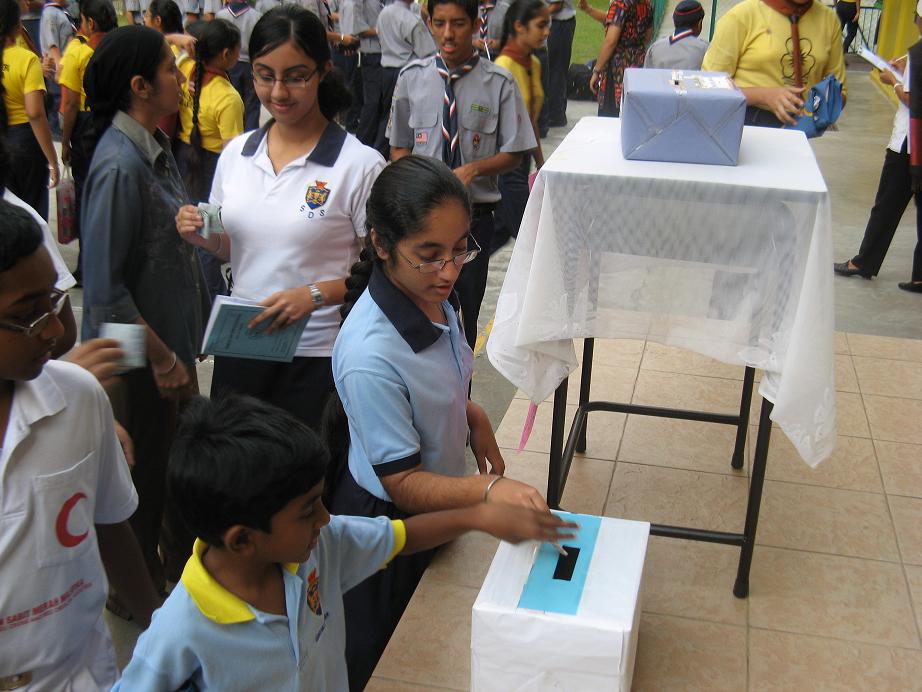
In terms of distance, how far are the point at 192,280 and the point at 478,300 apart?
4.78 feet

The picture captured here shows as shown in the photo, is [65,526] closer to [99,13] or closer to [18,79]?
[18,79]

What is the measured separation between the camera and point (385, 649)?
2.56 metres

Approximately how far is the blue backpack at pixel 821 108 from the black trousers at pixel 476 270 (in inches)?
52.2

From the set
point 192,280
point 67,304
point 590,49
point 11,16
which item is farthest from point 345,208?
point 590,49

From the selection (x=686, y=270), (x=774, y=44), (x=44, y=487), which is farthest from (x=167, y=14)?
(x=44, y=487)

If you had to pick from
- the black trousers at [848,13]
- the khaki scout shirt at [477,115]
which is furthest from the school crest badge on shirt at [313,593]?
the black trousers at [848,13]

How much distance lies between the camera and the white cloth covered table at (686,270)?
7.55 ft

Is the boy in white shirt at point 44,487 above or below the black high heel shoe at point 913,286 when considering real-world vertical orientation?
above

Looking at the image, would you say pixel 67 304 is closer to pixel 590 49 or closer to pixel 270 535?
pixel 270 535

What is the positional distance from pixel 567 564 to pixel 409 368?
22.3 inches

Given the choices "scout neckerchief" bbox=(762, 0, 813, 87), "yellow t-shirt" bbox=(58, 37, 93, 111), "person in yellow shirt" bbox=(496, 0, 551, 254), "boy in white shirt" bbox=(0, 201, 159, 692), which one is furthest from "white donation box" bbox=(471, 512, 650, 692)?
"yellow t-shirt" bbox=(58, 37, 93, 111)

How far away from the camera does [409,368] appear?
→ 1897 millimetres

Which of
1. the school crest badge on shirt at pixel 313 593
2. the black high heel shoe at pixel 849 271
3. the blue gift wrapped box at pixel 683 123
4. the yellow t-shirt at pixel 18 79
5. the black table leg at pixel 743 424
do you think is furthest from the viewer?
the black high heel shoe at pixel 849 271

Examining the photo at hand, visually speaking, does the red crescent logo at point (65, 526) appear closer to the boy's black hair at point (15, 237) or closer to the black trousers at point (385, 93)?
the boy's black hair at point (15, 237)
